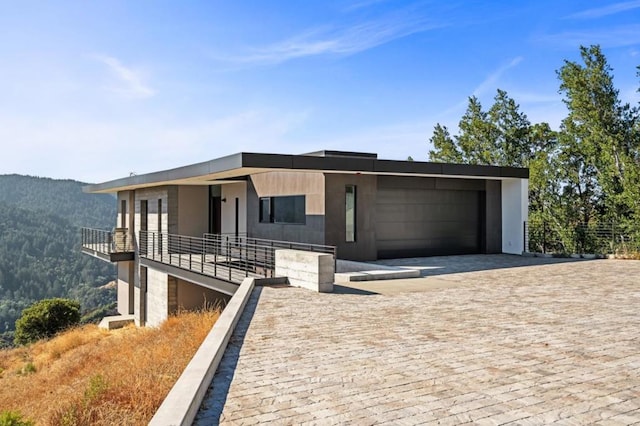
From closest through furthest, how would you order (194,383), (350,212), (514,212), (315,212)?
1. (194,383)
2. (315,212)
3. (350,212)
4. (514,212)

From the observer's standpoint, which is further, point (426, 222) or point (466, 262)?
point (426, 222)

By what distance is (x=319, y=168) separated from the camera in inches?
575

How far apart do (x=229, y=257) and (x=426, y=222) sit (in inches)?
341

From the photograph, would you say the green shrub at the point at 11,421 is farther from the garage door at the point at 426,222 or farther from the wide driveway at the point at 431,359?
the garage door at the point at 426,222

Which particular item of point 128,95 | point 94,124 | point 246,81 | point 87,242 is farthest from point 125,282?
point 246,81

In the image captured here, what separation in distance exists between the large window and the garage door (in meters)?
2.79

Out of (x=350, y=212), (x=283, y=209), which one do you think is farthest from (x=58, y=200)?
(x=350, y=212)

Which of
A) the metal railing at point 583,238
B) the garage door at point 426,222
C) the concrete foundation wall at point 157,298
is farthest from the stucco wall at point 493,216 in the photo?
the concrete foundation wall at point 157,298

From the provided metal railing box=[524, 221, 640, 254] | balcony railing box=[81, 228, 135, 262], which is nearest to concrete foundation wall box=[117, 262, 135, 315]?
balcony railing box=[81, 228, 135, 262]

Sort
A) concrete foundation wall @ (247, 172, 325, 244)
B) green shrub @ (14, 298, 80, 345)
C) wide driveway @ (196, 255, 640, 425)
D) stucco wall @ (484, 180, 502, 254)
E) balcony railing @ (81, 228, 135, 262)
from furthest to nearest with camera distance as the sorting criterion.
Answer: green shrub @ (14, 298, 80, 345), balcony railing @ (81, 228, 135, 262), stucco wall @ (484, 180, 502, 254), concrete foundation wall @ (247, 172, 325, 244), wide driveway @ (196, 255, 640, 425)

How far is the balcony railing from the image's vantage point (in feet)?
79.1

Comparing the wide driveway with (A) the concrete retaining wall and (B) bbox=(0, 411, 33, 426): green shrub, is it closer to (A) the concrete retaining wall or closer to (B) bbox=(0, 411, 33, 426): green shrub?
(A) the concrete retaining wall

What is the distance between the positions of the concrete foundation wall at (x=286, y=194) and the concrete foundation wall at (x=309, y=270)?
432cm

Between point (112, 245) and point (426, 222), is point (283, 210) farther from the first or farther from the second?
point (112, 245)
